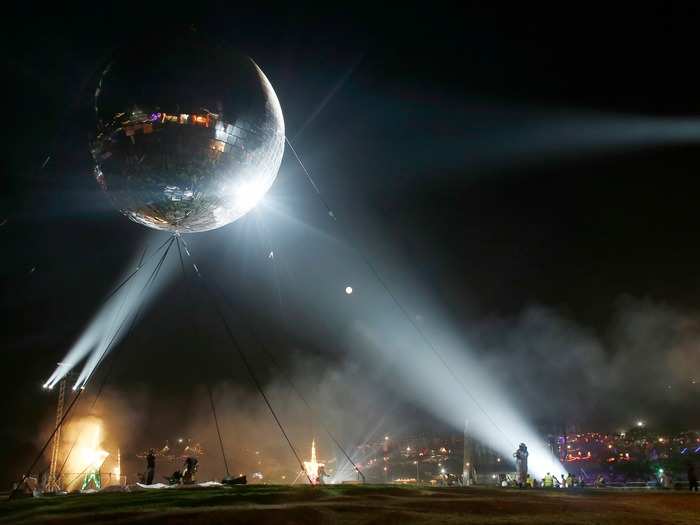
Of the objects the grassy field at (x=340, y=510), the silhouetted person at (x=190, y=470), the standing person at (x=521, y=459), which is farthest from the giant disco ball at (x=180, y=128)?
the standing person at (x=521, y=459)

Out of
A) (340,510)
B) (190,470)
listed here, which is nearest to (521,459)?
(190,470)

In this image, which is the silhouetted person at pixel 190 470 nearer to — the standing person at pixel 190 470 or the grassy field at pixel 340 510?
the standing person at pixel 190 470

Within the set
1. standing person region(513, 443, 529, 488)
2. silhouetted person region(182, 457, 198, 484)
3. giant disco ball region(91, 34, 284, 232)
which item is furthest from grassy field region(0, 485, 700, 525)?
standing person region(513, 443, 529, 488)

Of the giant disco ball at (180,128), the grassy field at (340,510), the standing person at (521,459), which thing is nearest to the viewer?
the grassy field at (340,510)

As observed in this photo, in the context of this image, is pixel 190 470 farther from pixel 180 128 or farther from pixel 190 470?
pixel 180 128

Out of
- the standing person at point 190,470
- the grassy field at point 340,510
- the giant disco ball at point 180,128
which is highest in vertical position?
the giant disco ball at point 180,128

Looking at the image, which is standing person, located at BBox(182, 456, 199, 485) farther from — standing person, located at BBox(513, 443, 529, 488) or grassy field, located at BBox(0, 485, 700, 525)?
standing person, located at BBox(513, 443, 529, 488)
